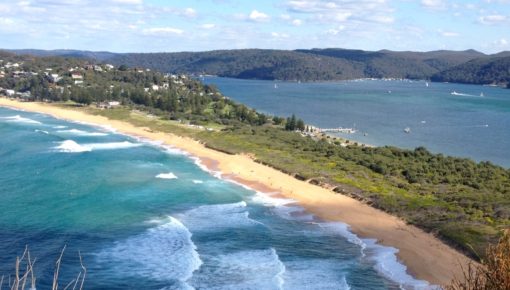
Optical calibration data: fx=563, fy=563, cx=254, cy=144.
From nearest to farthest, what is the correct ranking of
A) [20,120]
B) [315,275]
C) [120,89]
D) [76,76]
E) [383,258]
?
[315,275], [383,258], [20,120], [120,89], [76,76]

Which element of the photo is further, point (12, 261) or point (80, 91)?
point (80, 91)

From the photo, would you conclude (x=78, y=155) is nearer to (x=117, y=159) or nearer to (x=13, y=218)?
(x=117, y=159)

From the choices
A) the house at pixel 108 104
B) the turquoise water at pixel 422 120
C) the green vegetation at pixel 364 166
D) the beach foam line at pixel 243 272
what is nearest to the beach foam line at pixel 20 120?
the green vegetation at pixel 364 166

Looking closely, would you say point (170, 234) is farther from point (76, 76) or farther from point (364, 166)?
point (76, 76)

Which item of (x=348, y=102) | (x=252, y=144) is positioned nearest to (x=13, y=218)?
(x=252, y=144)

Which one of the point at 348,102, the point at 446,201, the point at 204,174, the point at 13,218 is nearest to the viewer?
the point at 13,218

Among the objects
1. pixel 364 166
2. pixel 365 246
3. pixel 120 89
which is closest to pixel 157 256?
pixel 365 246
